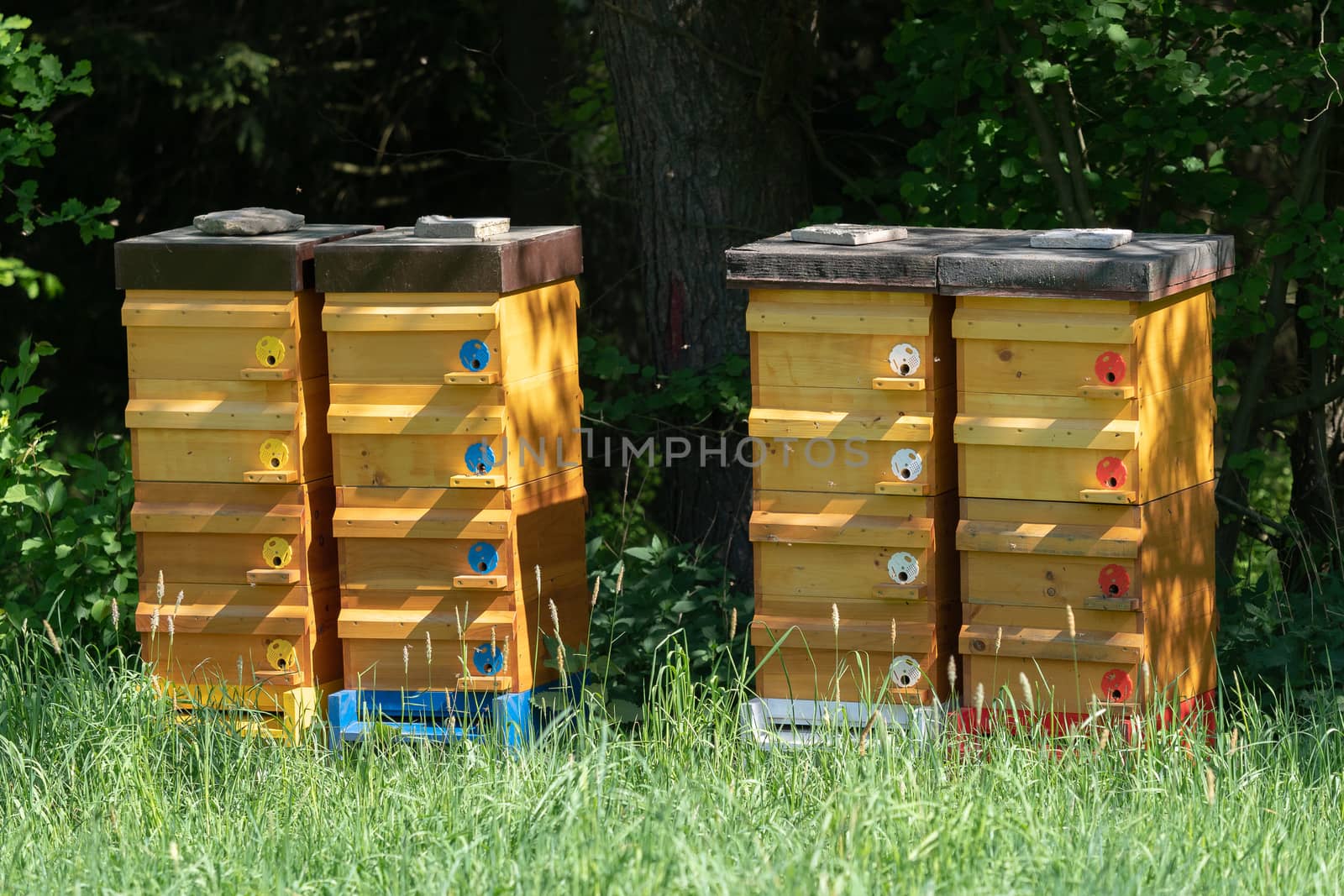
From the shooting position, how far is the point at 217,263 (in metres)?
4.53

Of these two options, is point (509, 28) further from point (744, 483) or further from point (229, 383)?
point (229, 383)

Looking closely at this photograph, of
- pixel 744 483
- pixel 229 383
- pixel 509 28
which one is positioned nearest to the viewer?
pixel 229 383

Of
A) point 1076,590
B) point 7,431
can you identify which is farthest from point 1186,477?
point 7,431

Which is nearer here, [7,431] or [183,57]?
[7,431]

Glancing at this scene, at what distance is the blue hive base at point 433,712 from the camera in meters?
4.45

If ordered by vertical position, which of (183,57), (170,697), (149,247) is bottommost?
(170,697)

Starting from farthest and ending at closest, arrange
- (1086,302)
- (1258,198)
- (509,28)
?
(509,28) → (1258,198) → (1086,302)

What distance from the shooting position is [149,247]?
15.0 feet

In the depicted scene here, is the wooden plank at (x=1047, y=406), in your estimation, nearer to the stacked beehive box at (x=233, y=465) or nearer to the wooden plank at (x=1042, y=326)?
the wooden plank at (x=1042, y=326)

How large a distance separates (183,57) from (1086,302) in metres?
4.81

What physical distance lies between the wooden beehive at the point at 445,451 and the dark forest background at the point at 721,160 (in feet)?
1.25

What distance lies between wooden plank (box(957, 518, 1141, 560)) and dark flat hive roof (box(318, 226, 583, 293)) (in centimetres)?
140

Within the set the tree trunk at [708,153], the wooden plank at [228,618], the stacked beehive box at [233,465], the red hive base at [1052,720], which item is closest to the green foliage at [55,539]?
the wooden plank at [228,618]

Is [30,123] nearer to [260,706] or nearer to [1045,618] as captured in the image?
[260,706]
